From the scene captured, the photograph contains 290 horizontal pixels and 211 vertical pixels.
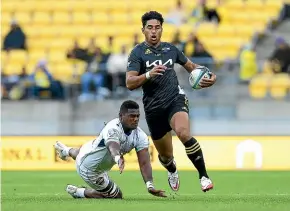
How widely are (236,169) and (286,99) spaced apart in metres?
2.27

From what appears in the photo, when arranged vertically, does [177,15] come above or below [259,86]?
above

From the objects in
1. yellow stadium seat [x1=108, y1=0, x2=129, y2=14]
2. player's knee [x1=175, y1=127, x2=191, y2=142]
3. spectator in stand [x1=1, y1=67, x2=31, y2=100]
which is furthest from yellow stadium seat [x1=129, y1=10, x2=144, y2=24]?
player's knee [x1=175, y1=127, x2=191, y2=142]

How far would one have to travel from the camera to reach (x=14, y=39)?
27062 mm

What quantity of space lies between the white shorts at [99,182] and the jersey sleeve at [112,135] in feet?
2.16

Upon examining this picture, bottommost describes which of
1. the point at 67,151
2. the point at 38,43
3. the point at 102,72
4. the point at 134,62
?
the point at 67,151

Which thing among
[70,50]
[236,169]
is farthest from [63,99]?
[236,169]

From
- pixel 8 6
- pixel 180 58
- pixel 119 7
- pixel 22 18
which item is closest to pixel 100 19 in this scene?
pixel 119 7

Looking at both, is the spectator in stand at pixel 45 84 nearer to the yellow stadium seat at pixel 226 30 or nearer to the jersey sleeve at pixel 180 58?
the yellow stadium seat at pixel 226 30

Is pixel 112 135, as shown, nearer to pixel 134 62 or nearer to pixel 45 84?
pixel 134 62

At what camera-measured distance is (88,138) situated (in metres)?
23.1

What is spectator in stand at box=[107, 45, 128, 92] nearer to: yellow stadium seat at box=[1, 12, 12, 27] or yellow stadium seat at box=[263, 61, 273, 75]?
yellow stadium seat at box=[263, 61, 273, 75]

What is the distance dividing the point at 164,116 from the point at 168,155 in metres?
0.77

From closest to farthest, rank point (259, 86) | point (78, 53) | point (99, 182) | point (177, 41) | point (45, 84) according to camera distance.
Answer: point (99, 182) < point (45, 84) < point (259, 86) < point (177, 41) < point (78, 53)

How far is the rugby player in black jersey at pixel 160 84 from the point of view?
12.9 meters
